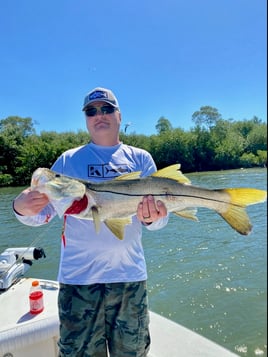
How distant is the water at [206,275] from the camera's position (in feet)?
18.3

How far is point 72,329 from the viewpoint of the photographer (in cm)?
200

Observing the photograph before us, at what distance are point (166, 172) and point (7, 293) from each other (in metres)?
2.68

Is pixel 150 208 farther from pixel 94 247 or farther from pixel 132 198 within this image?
pixel 94 247

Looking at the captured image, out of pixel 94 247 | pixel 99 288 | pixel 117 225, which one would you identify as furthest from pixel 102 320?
pixel 117 225

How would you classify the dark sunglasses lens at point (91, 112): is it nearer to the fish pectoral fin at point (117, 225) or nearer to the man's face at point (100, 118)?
the man's face at point (100, 118)

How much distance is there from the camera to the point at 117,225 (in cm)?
191

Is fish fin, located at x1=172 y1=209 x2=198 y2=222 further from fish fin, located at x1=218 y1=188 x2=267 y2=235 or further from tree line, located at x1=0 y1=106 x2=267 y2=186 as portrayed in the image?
tree line, located at x1=0 y1=106 x2=267 y2=186

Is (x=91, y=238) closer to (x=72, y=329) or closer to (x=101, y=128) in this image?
(x=72, y=329)

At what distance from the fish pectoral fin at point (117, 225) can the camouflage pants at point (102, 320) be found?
0.38 metres

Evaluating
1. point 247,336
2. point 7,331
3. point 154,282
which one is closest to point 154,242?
point 154,282

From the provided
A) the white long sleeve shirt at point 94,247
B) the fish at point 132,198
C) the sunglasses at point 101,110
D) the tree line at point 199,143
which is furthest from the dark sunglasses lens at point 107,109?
the tree line at point 199,143

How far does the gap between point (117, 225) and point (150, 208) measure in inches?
8.7

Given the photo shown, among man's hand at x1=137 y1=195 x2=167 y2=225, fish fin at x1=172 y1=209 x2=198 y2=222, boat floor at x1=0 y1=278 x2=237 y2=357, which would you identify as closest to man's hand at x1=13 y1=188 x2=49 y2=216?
man's hand at x1=137 y1=195 x2=167 y2=225

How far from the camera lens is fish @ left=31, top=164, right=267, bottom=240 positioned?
1.81 m
